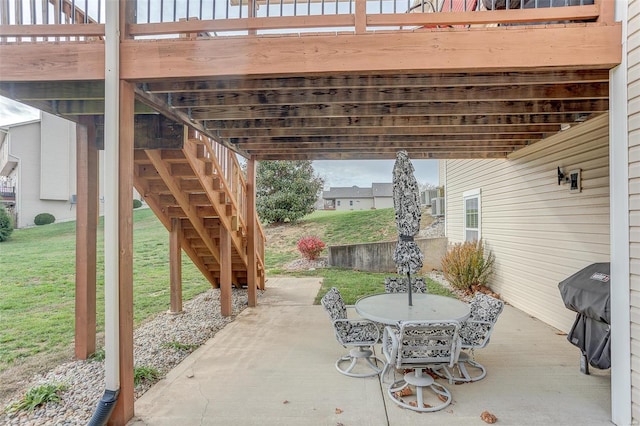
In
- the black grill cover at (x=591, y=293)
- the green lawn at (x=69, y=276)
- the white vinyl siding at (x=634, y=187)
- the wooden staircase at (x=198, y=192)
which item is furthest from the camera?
the green lawn at (x=69, y=276)

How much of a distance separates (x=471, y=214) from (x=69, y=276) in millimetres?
10349

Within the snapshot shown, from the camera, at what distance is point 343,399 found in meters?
2.99

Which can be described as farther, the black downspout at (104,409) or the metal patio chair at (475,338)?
the metal patio chair at (475,338)

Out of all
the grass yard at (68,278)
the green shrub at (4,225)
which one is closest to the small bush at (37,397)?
the grass yard at (68,278)

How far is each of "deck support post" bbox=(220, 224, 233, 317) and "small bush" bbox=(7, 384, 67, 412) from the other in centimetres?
273

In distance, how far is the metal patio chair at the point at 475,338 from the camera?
3264 millimetres

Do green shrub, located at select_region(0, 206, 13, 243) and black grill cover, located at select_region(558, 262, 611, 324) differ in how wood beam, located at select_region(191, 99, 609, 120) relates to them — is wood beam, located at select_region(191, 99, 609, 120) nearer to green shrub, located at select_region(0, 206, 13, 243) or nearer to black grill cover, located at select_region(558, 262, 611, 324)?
black grill cover, located at select_region(558, 262, 611, 324)

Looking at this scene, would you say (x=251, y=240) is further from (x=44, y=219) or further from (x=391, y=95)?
(x=44, y=219)

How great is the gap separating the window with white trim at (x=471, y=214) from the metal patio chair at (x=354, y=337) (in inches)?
217

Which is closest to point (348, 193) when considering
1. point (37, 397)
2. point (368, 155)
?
point (368, 155)

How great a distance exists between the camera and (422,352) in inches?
110

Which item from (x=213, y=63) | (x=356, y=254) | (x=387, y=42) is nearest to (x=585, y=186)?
(x=387, y=42)

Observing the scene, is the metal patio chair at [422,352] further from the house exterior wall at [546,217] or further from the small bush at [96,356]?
the small bush at [96,356]

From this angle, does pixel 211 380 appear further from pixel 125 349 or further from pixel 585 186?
pixel 585 186
